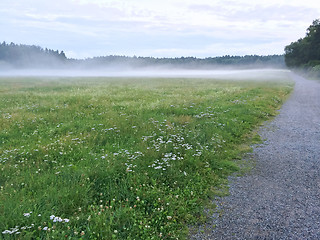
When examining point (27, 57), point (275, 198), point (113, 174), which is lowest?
point (275, 198)

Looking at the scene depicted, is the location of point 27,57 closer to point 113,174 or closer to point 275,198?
point 113,174

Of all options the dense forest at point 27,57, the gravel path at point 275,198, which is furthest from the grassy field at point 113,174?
the dense forest at point 27,57

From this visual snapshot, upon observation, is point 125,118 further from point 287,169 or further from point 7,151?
point 287,169

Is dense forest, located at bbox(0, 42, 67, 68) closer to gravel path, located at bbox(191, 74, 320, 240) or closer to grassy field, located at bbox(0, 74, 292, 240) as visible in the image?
grassy field, located at bbox(0, 74, 292, 240)

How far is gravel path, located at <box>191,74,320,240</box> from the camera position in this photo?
4.79m

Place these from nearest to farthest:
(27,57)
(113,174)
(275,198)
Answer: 1. (275,198)
2. (113,174)
3. (27,57)

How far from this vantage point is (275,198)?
598 cm

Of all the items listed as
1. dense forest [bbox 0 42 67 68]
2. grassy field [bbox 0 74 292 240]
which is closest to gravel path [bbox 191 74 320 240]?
grassy field [bbox 0 74 292 240]

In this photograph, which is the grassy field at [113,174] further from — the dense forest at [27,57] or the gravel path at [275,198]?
the dense forest at [27,57]

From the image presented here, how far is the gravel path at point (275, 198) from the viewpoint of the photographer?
4793 millimetres

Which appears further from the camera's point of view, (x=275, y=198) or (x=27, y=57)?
(x=27, y=57)

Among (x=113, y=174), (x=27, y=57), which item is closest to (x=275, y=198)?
(x=113, y=174)

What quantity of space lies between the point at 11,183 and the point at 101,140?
3866 millimetres

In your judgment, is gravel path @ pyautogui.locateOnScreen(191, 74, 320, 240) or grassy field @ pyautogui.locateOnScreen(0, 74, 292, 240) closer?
grassy field @ pyautogui.locateOnScreen(0, 74, 292, 240)
